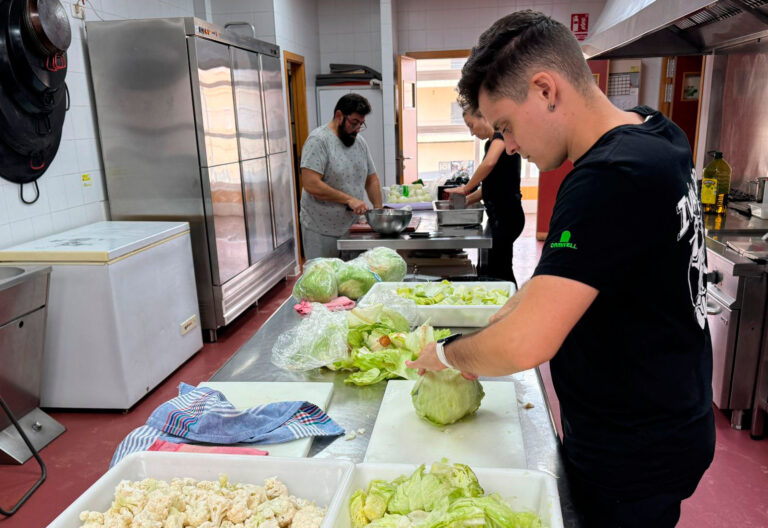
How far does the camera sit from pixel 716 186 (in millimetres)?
3889

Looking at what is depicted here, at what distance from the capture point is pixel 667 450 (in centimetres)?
111

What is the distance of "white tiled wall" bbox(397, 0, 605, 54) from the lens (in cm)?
734

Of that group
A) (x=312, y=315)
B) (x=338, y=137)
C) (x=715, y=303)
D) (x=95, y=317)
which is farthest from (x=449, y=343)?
(x=338, y=137)

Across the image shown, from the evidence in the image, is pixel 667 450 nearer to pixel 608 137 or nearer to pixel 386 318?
pixel 608 137

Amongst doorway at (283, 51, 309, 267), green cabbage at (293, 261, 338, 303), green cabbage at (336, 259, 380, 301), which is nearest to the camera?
green cabbage at (293, 261, 338, 303)

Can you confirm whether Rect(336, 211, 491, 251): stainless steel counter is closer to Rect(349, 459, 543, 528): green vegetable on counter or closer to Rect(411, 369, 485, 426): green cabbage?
Rect(411, 369, 485, 426): green cabbage

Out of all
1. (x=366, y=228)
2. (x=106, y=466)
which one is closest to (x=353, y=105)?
(x=366, y=228)

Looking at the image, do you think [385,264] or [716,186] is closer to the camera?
[385,264]

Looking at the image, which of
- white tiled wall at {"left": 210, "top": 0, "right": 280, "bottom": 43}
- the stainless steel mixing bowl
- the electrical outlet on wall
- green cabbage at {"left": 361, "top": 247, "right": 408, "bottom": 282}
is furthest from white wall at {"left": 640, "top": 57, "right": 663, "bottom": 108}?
the electrical outlet on wall

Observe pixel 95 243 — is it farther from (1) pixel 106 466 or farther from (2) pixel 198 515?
(2) pixel 198 515

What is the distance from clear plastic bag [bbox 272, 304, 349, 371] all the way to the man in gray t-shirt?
2.21 metres

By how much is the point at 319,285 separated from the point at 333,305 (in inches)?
4.2

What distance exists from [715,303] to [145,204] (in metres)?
3.80

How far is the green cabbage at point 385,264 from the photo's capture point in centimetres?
256
